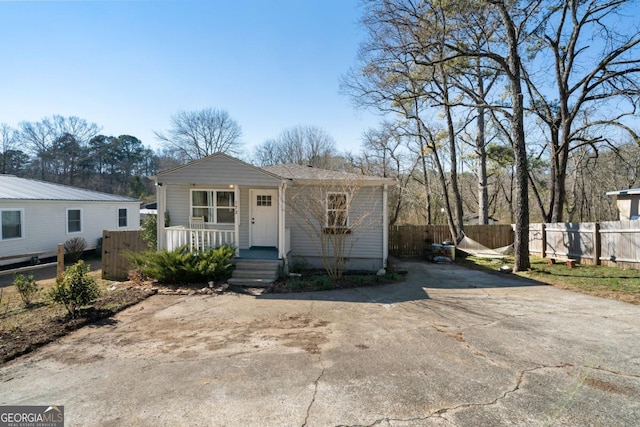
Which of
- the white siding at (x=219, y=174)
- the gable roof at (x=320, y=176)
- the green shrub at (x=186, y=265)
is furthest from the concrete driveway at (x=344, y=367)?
the gable roof at (x=320, y=176)

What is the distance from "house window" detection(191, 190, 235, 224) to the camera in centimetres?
1035

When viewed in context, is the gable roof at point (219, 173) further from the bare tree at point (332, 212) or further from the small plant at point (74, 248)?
the small plant at point (74, 248)

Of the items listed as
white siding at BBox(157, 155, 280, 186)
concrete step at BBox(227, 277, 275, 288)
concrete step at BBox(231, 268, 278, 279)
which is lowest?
concrete step at BBox(227, 277, 275, 288)

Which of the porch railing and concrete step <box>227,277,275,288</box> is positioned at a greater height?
the porch railing

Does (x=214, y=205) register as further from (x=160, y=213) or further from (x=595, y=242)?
(x=595, y=242)

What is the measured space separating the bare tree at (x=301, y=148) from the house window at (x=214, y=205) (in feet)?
64.1

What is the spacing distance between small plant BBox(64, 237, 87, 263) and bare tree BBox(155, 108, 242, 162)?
22069 mm

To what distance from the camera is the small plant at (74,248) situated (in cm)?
1426

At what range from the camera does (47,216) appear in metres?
13.9

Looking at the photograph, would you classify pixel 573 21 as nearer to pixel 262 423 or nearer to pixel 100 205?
pixel 262 423

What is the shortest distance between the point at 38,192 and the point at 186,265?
11857mm

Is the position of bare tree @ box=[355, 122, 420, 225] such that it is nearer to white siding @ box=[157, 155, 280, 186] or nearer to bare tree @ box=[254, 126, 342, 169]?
bare tree @ box=[254, 126, 342, 169]

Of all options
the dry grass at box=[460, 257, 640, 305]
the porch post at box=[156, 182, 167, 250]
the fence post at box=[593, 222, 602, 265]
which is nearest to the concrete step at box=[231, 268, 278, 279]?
the porch post at box=[156, 182, 167, 250]

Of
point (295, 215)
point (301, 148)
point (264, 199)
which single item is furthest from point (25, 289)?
point (301, 148)
